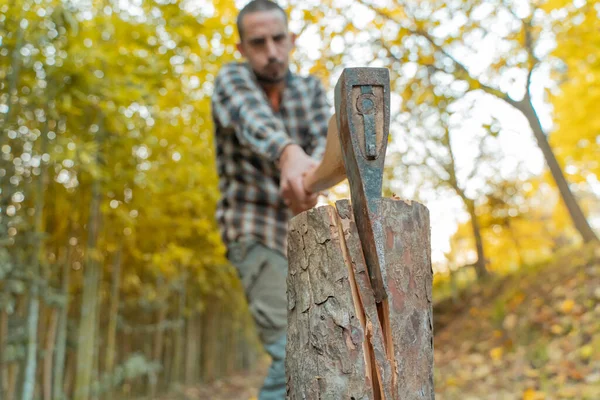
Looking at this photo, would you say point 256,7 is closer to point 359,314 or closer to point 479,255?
point 359,314

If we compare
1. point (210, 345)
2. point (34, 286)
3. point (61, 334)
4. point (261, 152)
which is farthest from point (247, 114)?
point (210, 345)

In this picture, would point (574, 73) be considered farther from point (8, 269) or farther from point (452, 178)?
point (8, 269)

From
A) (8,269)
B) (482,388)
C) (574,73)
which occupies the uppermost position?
(574,73)

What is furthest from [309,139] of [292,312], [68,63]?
[68,63]

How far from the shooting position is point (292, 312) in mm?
1520

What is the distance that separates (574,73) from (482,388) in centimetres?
519

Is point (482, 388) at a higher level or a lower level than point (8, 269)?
lower

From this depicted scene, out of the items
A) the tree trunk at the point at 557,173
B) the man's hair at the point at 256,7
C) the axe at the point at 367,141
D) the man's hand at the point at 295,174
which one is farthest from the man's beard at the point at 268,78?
the tree trunk at the point at 557,173

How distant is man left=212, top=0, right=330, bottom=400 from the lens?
207 cm

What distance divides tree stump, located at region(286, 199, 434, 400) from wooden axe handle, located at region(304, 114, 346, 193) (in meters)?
0.14

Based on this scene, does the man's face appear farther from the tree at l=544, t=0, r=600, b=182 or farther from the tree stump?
the tree at l=544, t=0, r=600, b=182

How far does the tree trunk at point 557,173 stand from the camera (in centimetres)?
667

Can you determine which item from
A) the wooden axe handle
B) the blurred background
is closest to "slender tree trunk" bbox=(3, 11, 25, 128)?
the blurred background

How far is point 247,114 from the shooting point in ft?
6.70
